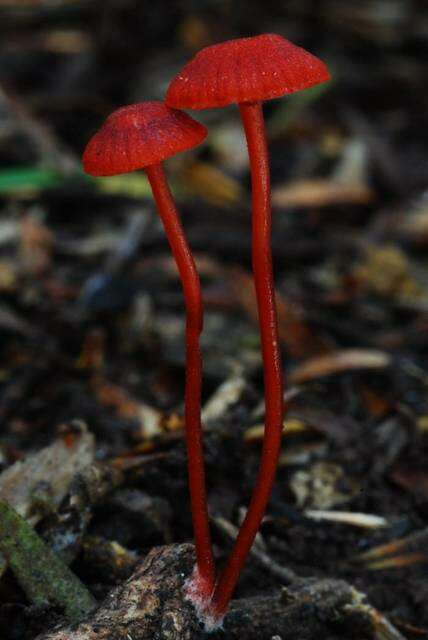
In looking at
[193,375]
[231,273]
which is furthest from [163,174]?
[231,273]

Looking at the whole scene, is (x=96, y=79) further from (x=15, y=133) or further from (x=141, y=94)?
(x=15, y=133)

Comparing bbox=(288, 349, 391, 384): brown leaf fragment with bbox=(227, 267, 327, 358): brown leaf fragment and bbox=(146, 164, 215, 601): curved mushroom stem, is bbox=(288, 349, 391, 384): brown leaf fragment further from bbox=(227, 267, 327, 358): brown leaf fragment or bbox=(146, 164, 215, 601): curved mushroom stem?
bbox=(146, 164, 215, 601): curved mushroom stem

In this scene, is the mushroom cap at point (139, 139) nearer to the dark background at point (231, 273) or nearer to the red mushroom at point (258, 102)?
the red mushroom at point (258, 102)

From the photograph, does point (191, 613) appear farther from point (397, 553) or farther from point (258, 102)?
point (258, 102)

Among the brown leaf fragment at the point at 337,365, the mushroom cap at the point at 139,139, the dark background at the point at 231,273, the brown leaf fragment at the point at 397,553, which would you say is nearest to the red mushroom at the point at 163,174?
the mushroom cap at the point at 139,139

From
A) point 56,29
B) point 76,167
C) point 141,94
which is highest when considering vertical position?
point 56,29

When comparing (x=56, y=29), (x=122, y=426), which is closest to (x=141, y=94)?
(x=56, y=29)

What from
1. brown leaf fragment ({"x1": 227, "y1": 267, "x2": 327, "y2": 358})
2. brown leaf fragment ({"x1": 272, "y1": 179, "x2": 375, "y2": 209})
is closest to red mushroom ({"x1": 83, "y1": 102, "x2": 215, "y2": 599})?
brown leaf fragment ({"x1": 227, "y1": 267, "x2": 327, "y2": 358})
